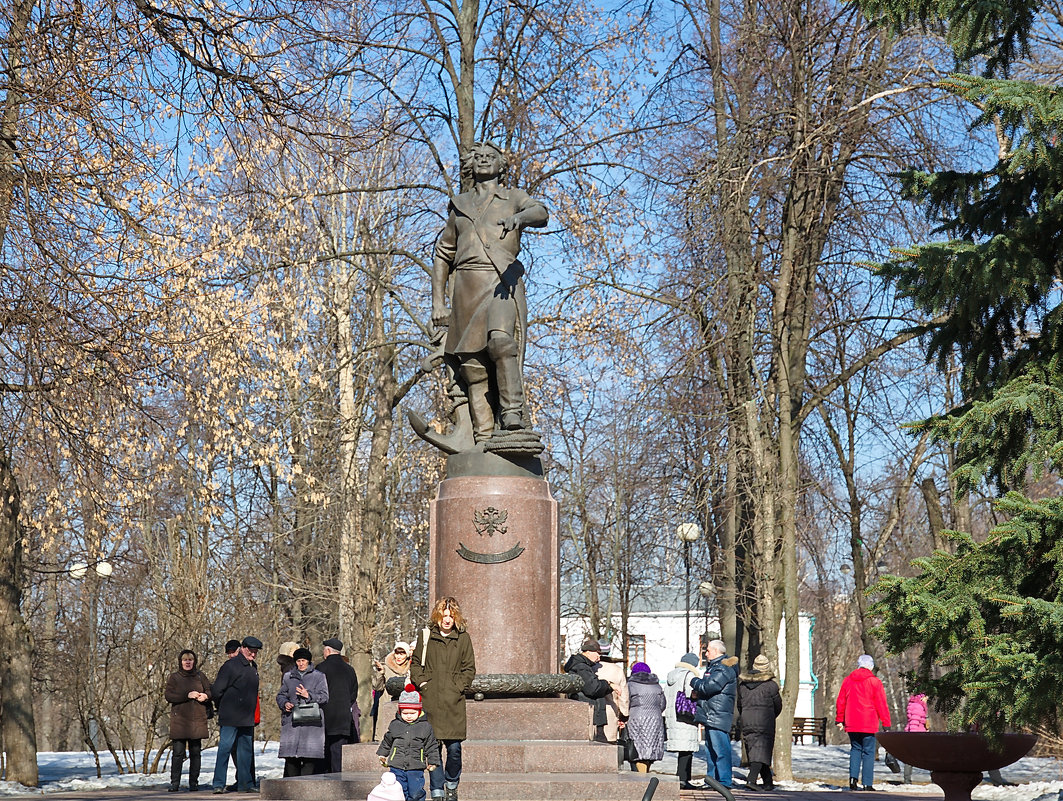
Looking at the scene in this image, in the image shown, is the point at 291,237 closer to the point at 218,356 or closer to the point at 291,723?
the point at 218,356

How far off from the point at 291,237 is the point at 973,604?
16901 millimetres

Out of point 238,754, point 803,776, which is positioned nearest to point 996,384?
point 238,754

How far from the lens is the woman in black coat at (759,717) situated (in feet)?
50.2

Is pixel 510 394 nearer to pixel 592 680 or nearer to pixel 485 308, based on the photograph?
pixel 485 308

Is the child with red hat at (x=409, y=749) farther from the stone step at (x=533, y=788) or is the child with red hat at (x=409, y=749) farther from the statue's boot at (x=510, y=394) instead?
the statue's boot at (x=510, y=394)

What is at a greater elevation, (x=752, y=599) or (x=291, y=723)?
(x=752, y=599)

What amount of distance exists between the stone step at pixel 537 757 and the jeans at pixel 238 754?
416 centimetres

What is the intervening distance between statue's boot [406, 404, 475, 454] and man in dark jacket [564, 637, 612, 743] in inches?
89.2

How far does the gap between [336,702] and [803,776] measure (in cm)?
778

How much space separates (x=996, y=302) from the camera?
10062 millimetres

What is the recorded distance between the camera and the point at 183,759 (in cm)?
1488

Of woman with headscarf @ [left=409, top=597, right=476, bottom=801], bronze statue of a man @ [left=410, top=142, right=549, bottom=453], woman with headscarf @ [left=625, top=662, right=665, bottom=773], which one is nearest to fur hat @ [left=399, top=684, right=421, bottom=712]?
woman with headscarf @ [left=409, top=597, right=476, bottom=801]

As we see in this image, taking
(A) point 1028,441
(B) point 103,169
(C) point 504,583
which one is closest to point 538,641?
(C) point 504,583

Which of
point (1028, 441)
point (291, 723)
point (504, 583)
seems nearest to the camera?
point (1028, 441)
